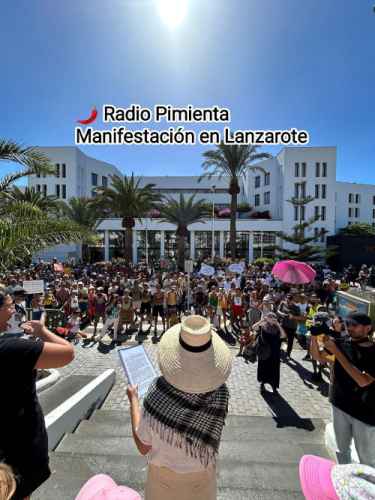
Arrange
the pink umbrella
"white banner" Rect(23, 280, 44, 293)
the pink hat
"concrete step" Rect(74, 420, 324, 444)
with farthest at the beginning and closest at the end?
"white banner" Rect(23, 280, 44, 293) < the pink umbrella < "concrete step" Rect(74, 420, 324, 444) < the pink hat

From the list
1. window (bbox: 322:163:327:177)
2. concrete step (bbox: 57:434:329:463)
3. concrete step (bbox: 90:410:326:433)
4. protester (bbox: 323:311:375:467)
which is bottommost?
concrete step (bbox: 90:410:326:433)

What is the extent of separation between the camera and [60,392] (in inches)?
172

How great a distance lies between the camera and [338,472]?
1.13 m

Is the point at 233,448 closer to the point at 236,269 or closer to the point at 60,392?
the point at 60,392

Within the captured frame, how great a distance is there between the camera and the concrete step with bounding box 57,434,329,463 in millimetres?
3104

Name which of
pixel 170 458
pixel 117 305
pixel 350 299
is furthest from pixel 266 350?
pixel 117 305

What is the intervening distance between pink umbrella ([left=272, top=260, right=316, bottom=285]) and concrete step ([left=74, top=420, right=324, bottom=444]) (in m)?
3.21

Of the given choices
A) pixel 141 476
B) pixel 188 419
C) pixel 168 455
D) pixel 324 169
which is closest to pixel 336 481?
pixel 188 419

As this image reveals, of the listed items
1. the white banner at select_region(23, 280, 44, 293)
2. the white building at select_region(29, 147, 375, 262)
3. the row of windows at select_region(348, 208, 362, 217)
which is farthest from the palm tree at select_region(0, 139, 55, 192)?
the row of windows at select_region(348, 208, 362, 217)

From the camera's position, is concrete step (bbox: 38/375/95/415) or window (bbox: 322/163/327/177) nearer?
concrete step (bbox: 38/375/95/415)

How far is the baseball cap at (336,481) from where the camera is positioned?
1.03 m

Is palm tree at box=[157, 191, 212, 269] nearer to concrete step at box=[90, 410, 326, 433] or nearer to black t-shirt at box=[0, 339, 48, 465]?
concrete step at box=[90, 410, 326, 433]

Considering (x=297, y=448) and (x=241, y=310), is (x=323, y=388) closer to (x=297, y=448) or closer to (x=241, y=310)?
(x=297, y=448)

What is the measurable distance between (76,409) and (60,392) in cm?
71
